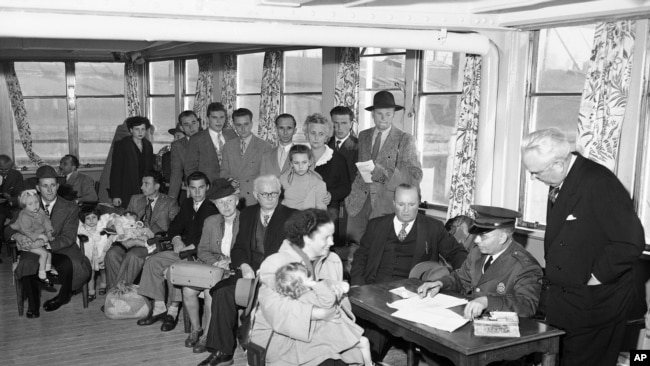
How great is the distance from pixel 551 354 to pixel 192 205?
388cm

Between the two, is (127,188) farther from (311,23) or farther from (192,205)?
(311,23)

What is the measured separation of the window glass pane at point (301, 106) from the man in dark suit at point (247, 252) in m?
3.92

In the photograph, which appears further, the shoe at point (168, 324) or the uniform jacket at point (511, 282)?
the shoe at point (168, 324)

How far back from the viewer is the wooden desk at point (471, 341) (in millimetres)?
3055

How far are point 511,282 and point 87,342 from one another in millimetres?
3623

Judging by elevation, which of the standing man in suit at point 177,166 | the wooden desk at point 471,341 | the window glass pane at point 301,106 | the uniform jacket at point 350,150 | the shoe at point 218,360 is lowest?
the shoe at point 218,360

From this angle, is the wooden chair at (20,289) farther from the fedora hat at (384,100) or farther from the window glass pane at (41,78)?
the window glass pane at (41,78)

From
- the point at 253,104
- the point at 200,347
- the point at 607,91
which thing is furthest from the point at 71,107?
the point at 607,91

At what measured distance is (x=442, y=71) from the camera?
7.32 meters

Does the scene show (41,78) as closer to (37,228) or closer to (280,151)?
(37,228)

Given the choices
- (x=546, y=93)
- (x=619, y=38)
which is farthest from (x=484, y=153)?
(x=619, y=38)

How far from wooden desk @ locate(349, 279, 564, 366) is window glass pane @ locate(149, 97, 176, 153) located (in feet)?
30.5

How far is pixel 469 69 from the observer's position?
641cm

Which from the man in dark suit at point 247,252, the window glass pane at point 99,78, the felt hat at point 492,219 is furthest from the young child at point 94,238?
the window glass pane at point 99,78
